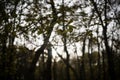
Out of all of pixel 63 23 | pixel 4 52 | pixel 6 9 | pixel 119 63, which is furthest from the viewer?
pixel 119 63

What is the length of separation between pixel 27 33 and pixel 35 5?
0.94 meters

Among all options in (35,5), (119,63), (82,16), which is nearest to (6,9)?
(35,5)

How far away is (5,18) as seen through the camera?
319cm

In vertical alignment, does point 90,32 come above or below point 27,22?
below

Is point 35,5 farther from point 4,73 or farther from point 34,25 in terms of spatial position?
point 4,73

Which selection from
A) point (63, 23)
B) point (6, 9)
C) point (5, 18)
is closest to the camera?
point (63, 23)

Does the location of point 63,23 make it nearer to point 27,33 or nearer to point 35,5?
point 27,33

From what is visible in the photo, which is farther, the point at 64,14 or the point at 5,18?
the point at 5,18

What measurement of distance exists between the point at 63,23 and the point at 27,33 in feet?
2.06

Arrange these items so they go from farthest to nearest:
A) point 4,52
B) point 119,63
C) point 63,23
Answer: point 119,63
point 4,52
point 63,23

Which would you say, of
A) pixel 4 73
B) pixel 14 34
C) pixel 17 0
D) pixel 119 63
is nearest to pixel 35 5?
pixel 17 0

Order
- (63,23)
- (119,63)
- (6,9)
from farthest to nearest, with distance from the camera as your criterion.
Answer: (119,63), (6,9), (63,23)

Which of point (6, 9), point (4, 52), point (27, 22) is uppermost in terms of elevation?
point (6, 9)

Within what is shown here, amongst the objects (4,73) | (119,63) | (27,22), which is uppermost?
(27,22)
